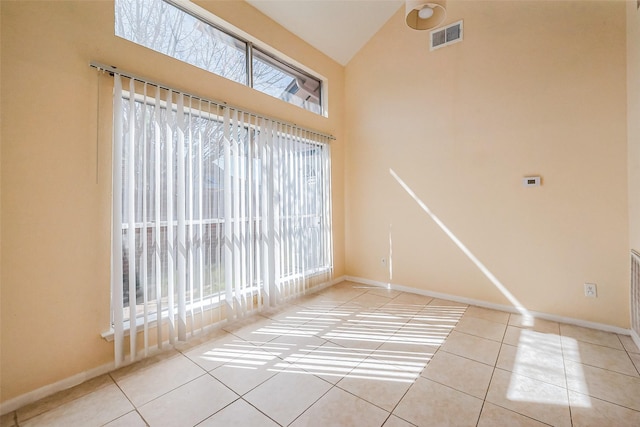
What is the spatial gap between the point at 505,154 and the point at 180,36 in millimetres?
3523

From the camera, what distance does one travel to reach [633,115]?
235 cm

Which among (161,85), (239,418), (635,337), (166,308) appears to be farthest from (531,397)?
(161,85)

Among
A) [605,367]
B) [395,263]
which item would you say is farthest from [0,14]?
[605,367]

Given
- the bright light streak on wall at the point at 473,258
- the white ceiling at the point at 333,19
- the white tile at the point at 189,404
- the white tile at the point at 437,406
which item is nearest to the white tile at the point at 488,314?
the bright light streak on wall at the point at 473,258

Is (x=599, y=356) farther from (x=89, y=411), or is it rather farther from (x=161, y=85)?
(x=161, y=85)

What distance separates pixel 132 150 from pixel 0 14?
976 millimetres

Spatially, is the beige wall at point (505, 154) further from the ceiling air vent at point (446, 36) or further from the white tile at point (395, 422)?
the white tile at point (395, 422)

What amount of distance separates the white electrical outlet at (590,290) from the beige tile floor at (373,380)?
0.33 metres

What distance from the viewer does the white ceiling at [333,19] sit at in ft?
10.6

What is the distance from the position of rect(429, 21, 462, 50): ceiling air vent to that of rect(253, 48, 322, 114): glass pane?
1615 mm

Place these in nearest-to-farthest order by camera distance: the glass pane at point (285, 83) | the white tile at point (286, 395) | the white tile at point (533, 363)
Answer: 1. the white tile at point (286, 395)
2. the white tile at point (533, 363)
3. the glass pane at point (285, 83)

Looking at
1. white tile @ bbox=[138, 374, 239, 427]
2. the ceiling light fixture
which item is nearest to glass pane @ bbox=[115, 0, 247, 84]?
the ceiling light fixture

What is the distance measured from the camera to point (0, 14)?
1.66 meters

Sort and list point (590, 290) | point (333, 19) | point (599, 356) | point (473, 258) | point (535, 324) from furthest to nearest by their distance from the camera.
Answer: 1. point (333, 19)
2. point (473, 258)
3. point (535, 324)
4. point (590, 290)
5. point (599, 356)
